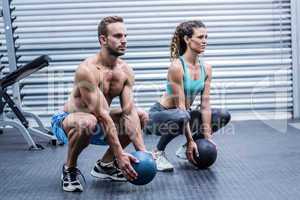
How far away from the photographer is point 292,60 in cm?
584

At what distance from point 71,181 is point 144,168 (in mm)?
384

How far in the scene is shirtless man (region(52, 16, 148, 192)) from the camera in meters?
2.80

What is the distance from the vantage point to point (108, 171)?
3.12 metres

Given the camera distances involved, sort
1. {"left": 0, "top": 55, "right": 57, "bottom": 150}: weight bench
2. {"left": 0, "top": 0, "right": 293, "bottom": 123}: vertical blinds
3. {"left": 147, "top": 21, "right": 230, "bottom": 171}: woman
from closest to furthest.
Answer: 1. {"left": 147, "top": 21, "right": 230, "bottom": 171}: woman
2. {"left": 0, "top": 55, "right": 57, "bottom": 150}: weight bench
3. {"left": 0, "top": 0, "right": 293, "bottom": 123}: vertical blinds

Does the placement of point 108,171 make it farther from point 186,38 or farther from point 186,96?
point 186,38

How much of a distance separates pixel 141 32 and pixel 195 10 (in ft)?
1.86

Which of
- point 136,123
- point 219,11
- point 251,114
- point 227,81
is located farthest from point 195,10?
point 136,123

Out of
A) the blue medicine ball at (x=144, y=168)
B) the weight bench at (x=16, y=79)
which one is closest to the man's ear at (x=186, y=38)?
the blue medicine ball at (x=144, y=168)

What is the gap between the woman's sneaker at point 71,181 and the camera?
2.83 meters

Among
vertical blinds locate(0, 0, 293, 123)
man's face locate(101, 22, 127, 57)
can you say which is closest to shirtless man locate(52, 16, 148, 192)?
man's face locate(101, 22, 127, 57)

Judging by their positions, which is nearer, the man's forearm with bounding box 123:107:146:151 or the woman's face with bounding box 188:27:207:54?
the man's forearm with bounding box 123:107:146:151

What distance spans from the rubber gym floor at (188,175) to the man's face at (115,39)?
686mm

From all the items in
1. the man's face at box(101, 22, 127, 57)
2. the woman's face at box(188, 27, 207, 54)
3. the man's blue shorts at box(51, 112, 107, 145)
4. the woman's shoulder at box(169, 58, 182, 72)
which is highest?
the man's face at box(101, 22, 127, 57)

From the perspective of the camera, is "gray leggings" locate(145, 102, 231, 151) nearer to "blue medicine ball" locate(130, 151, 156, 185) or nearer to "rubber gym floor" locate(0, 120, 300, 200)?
"rubber gym floor" locate(0, 120, 300, 200)
